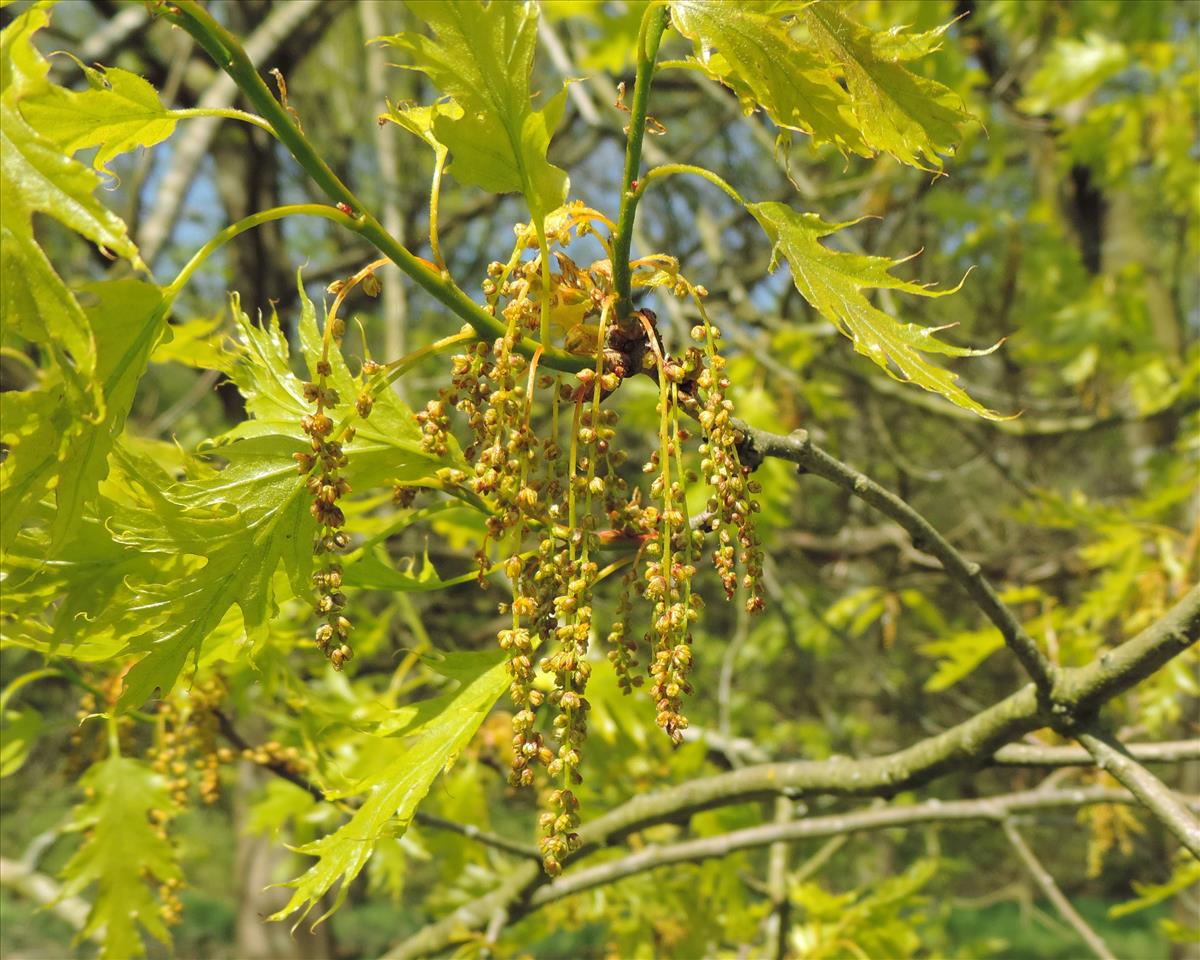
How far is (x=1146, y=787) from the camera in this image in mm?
983

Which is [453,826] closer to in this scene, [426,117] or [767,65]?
[426,117]

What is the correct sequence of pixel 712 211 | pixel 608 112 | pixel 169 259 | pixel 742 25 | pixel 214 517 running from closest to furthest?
pixel 742 25
pixel 214 517
pixel 608 112
pixel 712 211
pixel 169 259

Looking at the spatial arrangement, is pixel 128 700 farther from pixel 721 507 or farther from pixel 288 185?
pixel 288 185

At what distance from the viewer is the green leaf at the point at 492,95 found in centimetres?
79

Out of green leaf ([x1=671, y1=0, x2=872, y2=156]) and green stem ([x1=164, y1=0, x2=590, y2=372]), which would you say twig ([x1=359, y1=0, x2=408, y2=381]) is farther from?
green leaf ([x1=671, y1=0, x2=872, y2=156])

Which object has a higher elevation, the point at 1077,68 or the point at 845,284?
the point at 1077,68

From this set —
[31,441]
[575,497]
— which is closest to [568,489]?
[575,497]

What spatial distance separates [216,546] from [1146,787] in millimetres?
914

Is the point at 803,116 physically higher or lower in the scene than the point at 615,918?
higher

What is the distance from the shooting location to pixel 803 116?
83 centimetres

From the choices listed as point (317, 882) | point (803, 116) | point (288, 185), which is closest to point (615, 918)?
point (317, 882)

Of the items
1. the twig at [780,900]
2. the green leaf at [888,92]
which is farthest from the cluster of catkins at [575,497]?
the twig at [780,900]

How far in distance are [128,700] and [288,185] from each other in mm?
7839

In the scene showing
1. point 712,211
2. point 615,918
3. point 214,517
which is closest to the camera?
point 214,517
